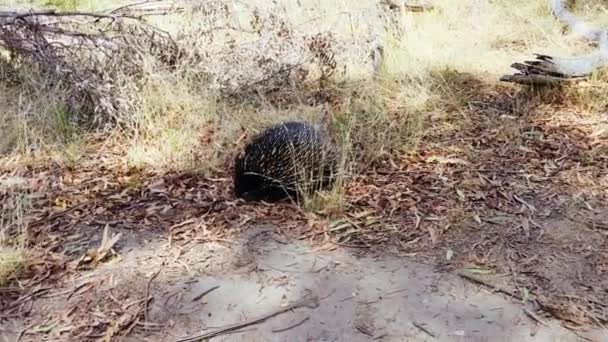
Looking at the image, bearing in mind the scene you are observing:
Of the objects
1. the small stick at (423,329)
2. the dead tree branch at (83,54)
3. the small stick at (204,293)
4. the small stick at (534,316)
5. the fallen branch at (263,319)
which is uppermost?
the dead tree branch at (83,54)

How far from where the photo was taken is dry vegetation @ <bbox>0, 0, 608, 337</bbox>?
2.84 m

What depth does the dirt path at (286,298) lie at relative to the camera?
7.38 ft

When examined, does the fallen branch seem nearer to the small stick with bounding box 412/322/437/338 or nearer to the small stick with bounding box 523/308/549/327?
the small stick with bounding box 412/322/437/338

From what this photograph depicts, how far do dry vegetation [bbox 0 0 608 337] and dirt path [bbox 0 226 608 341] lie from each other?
0.44ft

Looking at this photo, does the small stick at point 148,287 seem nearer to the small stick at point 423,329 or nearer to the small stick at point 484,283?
the small stick at point 423,329

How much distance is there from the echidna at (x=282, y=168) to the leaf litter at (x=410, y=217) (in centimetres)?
10

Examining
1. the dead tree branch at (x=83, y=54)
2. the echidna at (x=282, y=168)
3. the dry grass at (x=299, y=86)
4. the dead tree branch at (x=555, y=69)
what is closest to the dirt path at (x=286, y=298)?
the echidna at (x=282, y=168)

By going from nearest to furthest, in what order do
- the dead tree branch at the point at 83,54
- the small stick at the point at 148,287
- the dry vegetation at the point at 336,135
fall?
the small stick at the point at 148,287 < the dry vegetation at the point at 336,135 < the dead tree branch at the point at 83,54

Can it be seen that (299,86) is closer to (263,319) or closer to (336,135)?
(336,135)

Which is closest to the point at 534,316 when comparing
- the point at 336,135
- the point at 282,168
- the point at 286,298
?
the point at 286,298

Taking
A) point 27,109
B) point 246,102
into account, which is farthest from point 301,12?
point 27,109

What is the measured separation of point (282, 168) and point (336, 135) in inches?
27.9

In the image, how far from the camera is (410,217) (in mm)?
3029

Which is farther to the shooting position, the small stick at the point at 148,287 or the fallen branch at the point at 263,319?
the small stick at the point at 148,287
